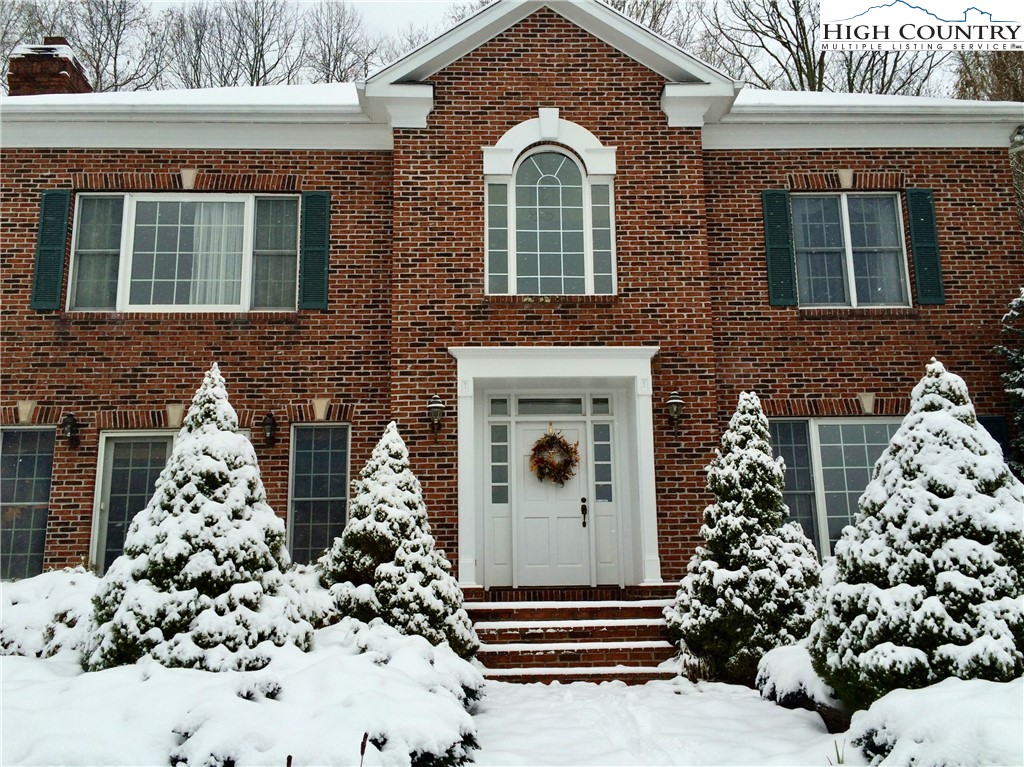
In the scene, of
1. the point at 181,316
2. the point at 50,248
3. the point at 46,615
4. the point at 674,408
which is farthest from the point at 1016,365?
the point at 50,248

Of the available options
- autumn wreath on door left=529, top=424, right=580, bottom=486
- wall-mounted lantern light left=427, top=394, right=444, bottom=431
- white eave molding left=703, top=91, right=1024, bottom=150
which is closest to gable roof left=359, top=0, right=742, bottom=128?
white eave molding left=703, top=91, right=1024, bottom=150

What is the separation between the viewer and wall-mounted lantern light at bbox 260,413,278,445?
34.2 ft

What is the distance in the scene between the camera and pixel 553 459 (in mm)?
10430

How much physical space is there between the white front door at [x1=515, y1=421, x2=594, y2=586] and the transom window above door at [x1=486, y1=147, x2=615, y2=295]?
187 cm

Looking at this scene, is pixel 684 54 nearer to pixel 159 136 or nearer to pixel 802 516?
pixel 802 516

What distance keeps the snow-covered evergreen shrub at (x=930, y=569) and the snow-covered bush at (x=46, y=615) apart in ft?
17.9

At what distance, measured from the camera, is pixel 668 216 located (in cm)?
1068

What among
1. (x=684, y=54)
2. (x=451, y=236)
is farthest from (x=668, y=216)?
(x=451, y=236)

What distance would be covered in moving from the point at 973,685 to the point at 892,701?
1.43ft

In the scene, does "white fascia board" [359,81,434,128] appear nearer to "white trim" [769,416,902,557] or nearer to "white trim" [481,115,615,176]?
"white trim" [481,115,615,176]

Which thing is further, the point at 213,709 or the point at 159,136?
the point at 159,136

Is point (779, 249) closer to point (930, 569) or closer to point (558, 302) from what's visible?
point (558, 302)

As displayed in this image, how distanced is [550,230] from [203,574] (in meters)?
6.35

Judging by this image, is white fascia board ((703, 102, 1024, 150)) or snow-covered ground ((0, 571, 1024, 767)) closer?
snow-covered ground ((0, 571, 1024, 767))
